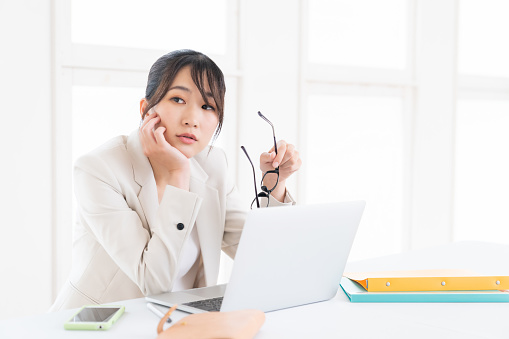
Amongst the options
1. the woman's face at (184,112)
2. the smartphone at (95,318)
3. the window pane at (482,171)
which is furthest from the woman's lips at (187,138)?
the window pane at (482,171)

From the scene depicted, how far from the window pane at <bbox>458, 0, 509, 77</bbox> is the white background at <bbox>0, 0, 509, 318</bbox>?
0.04 ft

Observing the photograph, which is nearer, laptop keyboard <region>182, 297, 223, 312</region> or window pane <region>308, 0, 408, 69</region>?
laptop keyboard <region>182, 297, 223, 312</region>

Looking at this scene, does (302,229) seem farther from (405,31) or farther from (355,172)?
(405,31)

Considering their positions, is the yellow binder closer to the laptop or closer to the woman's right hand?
the laptop

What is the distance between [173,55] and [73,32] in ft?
3.23

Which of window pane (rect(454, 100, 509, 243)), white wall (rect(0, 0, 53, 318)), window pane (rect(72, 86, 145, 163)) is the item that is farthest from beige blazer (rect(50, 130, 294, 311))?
window pane (rect(454, 100, 509, 243))

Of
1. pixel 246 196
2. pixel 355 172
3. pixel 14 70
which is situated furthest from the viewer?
pixel 355 172

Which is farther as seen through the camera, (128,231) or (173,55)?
(173,55)

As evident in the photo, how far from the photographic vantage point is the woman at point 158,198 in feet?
5.19

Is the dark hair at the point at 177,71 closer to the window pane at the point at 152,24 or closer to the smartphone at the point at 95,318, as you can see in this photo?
the smartphone at the point at 95,318

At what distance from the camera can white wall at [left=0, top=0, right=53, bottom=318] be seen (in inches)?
92.9

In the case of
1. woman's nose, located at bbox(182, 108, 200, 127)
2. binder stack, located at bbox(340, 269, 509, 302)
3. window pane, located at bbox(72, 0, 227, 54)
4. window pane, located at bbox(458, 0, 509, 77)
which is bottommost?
binder stack, located at bbox(340, 269, 509, 302)

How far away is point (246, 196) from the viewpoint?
312cm

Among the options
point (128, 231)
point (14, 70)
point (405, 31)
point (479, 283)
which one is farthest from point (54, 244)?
point (405, 31)
